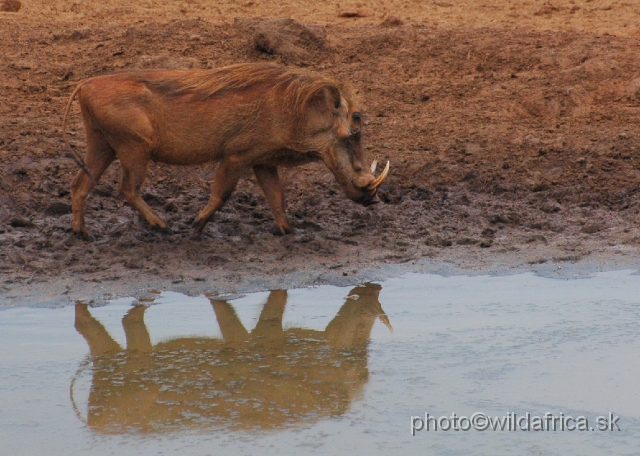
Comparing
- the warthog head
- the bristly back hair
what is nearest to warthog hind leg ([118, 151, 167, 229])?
the bristly back hair

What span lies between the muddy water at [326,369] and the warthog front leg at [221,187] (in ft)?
2.87

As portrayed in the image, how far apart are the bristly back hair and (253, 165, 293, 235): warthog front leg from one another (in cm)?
48

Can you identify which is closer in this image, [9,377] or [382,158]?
[9,377]

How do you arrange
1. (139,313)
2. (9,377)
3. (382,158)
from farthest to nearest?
1. (382,158)
2. (139,313)
3. (9,377)

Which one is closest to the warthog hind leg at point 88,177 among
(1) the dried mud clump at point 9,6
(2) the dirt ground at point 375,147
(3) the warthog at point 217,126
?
(3) the warthog at point 217,126

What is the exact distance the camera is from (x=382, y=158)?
7.69m

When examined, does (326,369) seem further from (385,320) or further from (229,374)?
(385,320)

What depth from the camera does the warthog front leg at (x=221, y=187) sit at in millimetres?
6230

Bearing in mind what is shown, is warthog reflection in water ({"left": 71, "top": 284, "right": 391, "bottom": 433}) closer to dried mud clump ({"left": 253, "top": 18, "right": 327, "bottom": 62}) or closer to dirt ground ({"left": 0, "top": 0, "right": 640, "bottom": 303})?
dirt ground ({"left": 0, "top": 0, "right": 640, "bottom": 303})

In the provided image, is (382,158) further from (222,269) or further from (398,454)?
(398,454)

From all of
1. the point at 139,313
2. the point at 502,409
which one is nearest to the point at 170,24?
the point at 139,313

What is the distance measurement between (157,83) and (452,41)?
13.3ft

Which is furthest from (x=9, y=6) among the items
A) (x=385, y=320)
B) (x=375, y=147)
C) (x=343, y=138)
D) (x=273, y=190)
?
(x=385, y=320)

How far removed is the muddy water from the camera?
375 centimetres
